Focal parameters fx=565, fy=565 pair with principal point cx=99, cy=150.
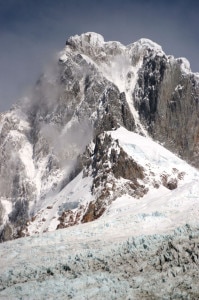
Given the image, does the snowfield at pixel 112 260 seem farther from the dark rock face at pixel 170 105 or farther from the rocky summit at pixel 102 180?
the dark rock face at pixel 170 105

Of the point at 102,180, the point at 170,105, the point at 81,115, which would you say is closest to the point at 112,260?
the point at 102,180

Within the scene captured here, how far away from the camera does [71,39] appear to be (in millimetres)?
198250

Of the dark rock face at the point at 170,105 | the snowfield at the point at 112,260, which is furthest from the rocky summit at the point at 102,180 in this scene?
the dark rock face at the point at 170,105

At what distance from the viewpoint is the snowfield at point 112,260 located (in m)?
39.2

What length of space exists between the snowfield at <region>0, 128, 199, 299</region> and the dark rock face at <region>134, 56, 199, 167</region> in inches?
4453

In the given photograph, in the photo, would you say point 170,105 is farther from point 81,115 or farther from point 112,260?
point 112,260

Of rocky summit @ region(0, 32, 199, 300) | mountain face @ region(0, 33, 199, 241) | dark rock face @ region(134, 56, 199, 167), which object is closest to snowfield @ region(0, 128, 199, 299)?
rocky summit @ region(0, 32, 199, 300)

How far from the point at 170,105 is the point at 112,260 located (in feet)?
448

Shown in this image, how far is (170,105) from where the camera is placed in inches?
6983

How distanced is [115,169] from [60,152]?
66.0m

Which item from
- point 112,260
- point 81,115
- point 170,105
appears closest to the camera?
point 112,260

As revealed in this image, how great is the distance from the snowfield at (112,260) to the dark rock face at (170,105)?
11310 cm

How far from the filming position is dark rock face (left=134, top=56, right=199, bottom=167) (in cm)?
17312

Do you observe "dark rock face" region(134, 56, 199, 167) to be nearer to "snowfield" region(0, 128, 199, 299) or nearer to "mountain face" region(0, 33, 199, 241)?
"mountain face" region(0, 33, 199, 241)
